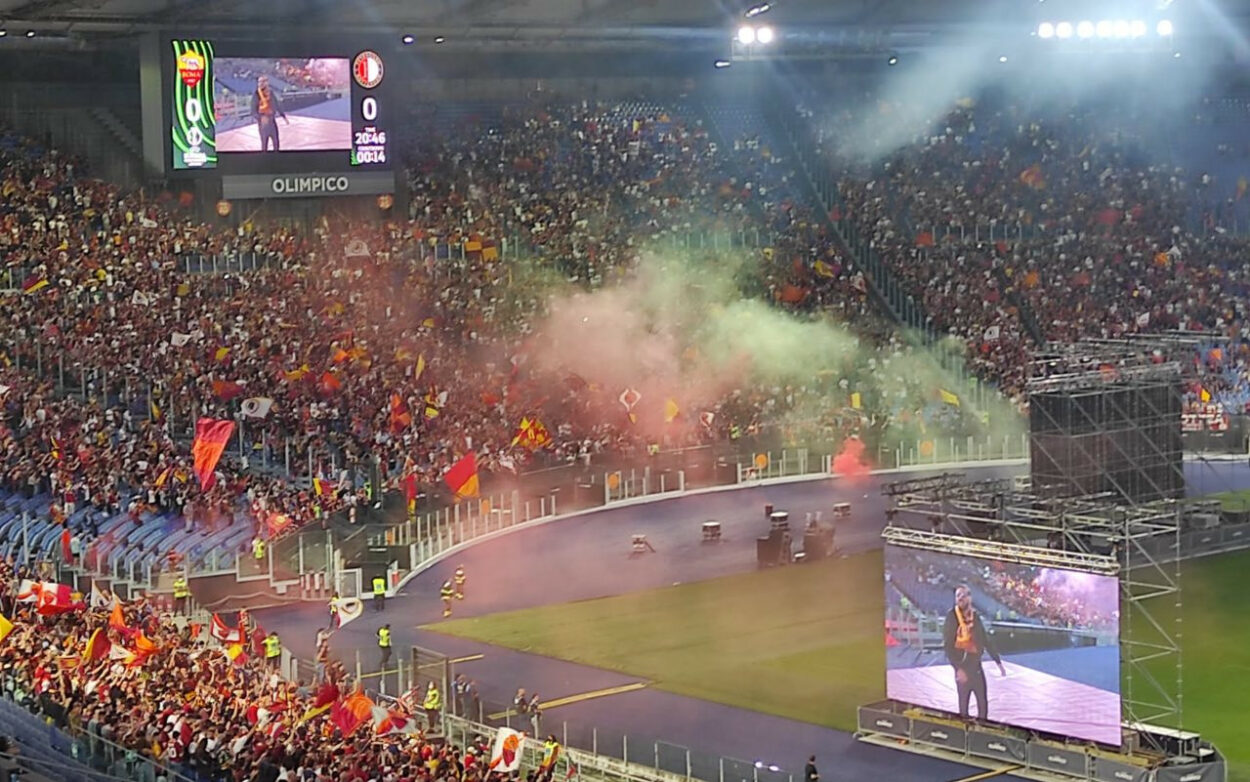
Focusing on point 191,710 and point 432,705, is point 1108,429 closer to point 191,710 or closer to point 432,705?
point 432,705

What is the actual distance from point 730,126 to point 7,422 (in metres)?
31.6

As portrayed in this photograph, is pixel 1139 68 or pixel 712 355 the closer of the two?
pixel 712 355

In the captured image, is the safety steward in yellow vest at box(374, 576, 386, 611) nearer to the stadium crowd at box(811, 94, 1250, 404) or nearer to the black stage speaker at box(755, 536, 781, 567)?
the black stage speaker at box(755, 536, 781, 567)

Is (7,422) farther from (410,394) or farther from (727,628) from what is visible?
(727,628)

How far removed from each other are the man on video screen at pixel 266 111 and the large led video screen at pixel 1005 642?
26.0 meters

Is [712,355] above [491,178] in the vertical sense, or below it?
below

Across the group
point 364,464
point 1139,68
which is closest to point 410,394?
point 364,464

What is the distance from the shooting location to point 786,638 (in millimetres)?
37062

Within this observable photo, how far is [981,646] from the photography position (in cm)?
2820

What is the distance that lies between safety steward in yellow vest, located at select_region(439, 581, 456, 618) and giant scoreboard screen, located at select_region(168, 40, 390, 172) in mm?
15113

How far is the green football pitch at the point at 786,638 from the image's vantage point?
1277 inches

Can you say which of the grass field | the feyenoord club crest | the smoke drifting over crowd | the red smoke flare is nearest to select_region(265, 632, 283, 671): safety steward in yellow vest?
the feyenoord club crest

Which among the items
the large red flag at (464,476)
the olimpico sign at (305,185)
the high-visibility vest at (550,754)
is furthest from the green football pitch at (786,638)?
the olimpico sign at (305,185)

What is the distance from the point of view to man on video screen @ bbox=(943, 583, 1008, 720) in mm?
28188
